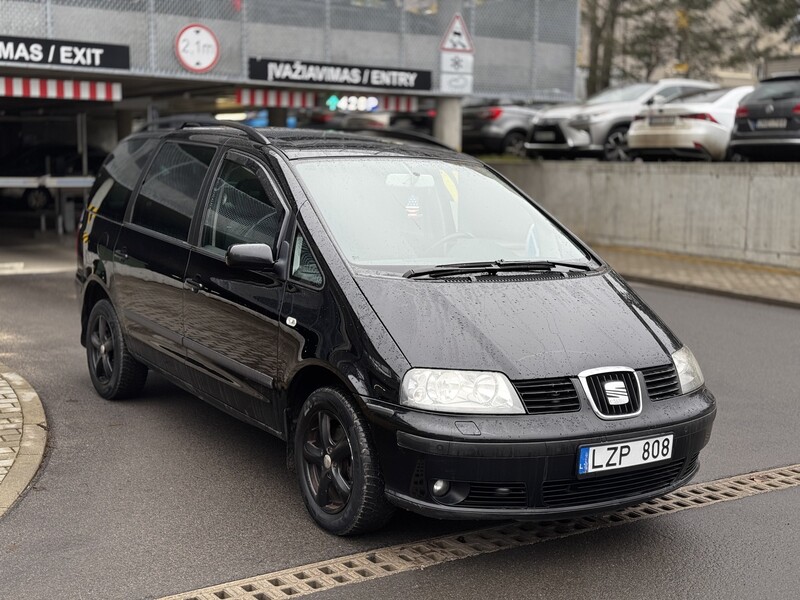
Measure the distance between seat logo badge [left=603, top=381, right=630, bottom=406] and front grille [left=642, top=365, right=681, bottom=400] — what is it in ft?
0.49

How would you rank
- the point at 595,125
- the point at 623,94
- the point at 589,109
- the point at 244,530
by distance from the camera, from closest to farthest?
the point at 244,530, the point at 595,125, the point at 589,109, the point at 623,94

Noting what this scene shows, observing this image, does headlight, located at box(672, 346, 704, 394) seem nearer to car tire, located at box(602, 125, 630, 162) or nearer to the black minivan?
the black minivan

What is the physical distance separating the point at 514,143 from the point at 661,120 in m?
6.21

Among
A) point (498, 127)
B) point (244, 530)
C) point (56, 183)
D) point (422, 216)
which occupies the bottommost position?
point (244, 530)

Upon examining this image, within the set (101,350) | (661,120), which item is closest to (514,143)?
(661,120)

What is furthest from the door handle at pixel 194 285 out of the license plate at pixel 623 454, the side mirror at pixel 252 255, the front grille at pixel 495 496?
the license plate at pixel 623 454

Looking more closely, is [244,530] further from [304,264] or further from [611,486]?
[611,486]

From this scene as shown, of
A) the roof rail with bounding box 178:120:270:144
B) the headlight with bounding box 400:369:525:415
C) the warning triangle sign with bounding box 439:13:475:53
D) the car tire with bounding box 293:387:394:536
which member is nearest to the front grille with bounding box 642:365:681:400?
the headlight with bounding box 400:369:525:415

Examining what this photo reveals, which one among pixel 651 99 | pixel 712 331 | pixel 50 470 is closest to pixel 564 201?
pixel 651 99

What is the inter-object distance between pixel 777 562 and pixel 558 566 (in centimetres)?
92

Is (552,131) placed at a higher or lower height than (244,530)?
higher

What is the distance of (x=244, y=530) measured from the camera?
4.58 metres

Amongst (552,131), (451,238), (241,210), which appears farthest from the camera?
(552,131)

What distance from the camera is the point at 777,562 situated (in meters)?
4.31
